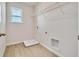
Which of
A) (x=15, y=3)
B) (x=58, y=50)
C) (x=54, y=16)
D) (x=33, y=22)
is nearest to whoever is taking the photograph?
(x=58, y=50)

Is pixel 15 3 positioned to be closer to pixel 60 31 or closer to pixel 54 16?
pixel 54 16

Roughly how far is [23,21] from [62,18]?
8.93 ft

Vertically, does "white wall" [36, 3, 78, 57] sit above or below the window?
below

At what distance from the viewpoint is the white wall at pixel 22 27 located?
409 centimetres

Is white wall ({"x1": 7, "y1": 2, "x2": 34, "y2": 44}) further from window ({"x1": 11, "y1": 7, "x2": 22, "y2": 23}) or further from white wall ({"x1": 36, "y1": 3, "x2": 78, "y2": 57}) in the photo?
white wall ({"x1": 36, "y1": 3, "x2": 78, "y2": 57})

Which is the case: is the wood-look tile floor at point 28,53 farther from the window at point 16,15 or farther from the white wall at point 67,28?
the window at point 16,15

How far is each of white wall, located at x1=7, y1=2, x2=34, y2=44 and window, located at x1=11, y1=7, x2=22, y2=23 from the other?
0.16m

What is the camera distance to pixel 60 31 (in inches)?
96.8

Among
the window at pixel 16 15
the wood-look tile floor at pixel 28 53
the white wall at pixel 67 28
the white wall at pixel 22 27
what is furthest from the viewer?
the window at pixel 16 15

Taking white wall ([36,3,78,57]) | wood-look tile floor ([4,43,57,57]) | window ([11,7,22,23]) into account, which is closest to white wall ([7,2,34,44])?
window ([11,7,22,23])

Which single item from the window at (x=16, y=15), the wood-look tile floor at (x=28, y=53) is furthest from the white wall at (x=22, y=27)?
the wood-look tile floor at (x=28, y=53)

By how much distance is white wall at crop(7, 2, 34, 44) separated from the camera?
13.4 feet

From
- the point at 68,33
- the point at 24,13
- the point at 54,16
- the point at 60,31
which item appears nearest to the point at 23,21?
the point at 24,13

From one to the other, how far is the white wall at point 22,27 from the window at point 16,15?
16cm
